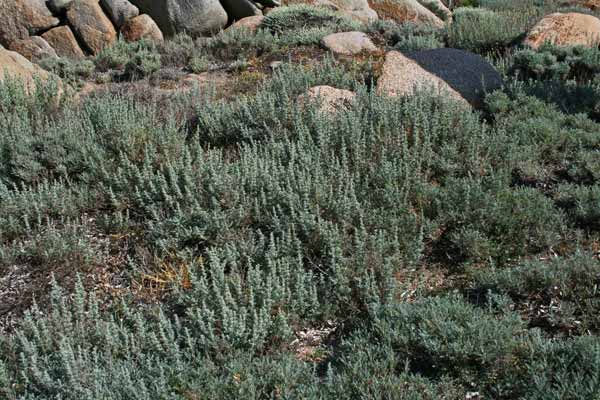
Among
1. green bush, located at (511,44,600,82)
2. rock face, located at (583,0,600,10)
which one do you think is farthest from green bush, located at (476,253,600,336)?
rock face, located at (583,0,600,10)

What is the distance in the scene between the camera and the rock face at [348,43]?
33.1 ft

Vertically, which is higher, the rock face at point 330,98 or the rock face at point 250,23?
the rock face at point 330,98

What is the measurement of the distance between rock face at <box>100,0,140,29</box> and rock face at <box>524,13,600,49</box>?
8.73m

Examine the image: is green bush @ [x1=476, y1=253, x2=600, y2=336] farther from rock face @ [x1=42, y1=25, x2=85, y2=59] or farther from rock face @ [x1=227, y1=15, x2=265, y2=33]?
rock face @ [x1=42, y1=25, x2=85, y2=59]

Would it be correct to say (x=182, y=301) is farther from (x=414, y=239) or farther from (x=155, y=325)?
(x=414, y=239)

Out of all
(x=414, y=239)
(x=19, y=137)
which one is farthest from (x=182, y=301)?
(x=19, y=137)

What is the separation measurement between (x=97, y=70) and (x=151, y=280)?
25.1 ft

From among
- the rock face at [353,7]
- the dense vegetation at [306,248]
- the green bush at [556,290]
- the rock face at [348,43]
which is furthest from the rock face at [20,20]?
the green bush at [556,290]

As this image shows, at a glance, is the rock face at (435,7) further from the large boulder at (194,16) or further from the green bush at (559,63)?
the green bush at (559,63)

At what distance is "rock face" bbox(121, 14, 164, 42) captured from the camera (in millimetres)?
13641

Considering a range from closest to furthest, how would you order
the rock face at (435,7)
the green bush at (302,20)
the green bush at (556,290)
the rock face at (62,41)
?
the green bush at (556,290) < the green bush at (302,20) < the rock face at (62,41) < the rock face at (435,7)

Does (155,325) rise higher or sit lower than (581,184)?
lower

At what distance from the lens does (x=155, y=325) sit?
3752 millimetres

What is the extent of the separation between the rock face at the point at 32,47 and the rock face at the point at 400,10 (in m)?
7.47
